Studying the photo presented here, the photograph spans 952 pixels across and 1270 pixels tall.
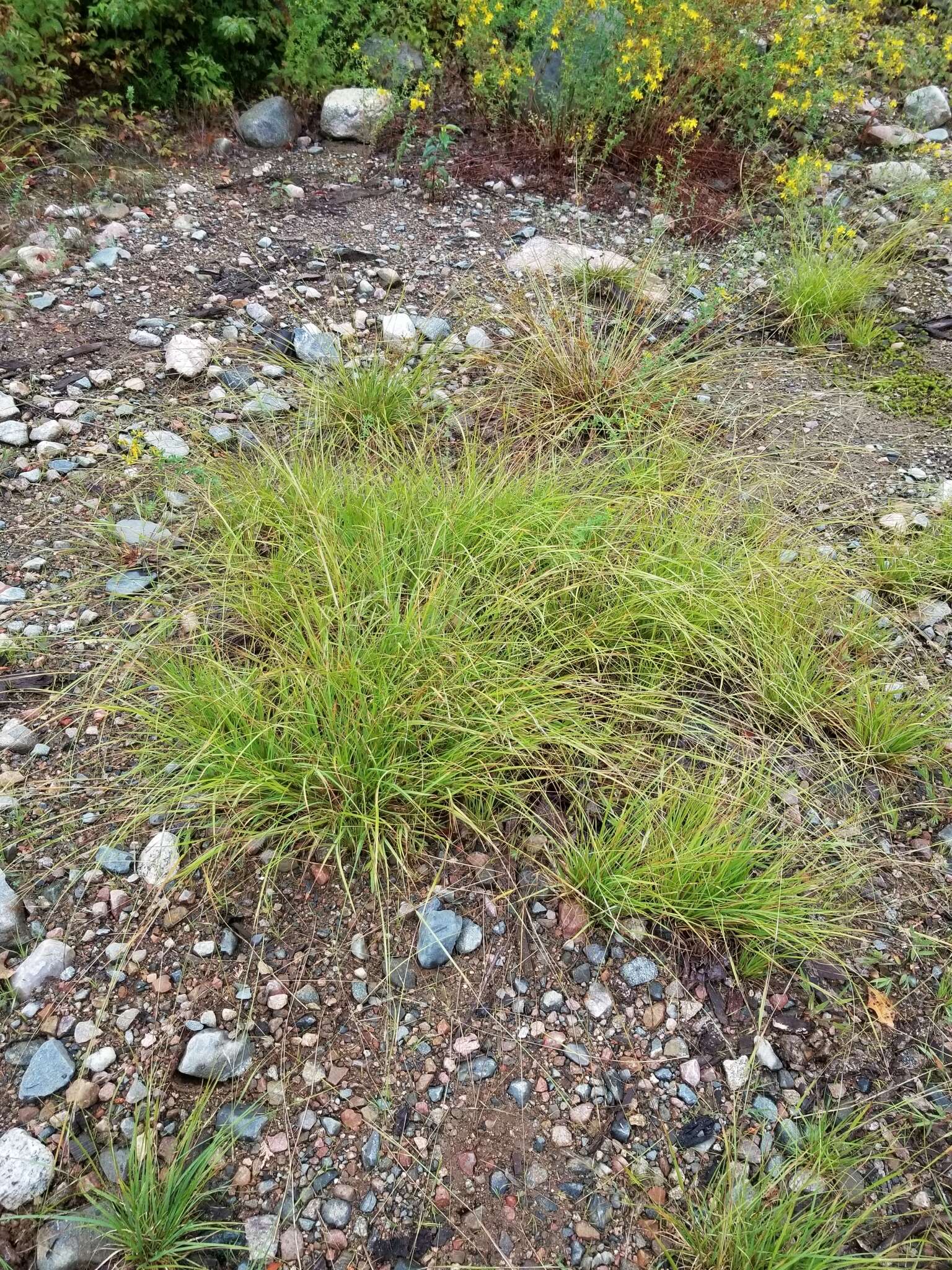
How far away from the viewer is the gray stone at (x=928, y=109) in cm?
593

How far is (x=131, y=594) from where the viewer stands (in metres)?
2.61

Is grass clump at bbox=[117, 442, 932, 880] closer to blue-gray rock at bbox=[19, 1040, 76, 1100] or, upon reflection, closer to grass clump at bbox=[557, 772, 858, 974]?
grass clump at bbox=[557, 772, 858, 974]

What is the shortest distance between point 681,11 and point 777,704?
174 inches

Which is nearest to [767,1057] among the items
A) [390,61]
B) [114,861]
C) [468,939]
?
[468,939]

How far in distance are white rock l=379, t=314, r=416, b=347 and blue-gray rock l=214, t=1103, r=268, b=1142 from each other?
9.79 feet

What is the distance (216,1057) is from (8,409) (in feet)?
8.52

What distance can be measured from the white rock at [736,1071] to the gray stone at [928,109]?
20.9ft

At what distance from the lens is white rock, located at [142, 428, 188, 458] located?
10.4ft

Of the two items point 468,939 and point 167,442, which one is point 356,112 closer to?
point 167,442

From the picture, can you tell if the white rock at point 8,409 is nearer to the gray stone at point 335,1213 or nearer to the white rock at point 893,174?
the gray stone at point 335,1213

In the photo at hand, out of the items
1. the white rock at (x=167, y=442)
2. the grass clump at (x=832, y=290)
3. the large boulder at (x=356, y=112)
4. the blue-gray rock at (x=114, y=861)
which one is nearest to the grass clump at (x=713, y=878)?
the blue-gray rock at (x=114, y=861)

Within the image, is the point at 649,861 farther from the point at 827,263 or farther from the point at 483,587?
the point at 827,263

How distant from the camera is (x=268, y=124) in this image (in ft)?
16.3

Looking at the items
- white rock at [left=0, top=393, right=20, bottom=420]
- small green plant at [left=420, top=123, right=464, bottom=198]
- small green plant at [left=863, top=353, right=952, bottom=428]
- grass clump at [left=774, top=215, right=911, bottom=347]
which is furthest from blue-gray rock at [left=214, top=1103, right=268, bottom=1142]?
small green plant at [left=420, top=123, right=464, bottom=198]
